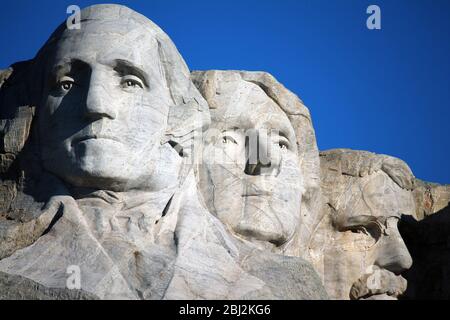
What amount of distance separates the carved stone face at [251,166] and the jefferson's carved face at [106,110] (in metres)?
0.94

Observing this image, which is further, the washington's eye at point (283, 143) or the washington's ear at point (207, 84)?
the washington's eye at point (283, 143)

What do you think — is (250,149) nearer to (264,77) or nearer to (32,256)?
(264,77)

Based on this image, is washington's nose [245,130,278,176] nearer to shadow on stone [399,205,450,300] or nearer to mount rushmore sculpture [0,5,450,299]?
Result: mount rushmore sculpture [0,5,450,299]

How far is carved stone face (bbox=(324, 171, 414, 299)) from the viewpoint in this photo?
17.3 meters

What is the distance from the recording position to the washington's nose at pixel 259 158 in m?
16.6

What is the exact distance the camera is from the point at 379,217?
58.3 ft

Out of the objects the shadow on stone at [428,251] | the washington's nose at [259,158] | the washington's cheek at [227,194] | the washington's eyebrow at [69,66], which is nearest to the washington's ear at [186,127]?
the washington's cheek at [227,194]

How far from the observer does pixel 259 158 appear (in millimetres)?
16594

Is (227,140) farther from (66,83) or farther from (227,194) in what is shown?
(66,83)

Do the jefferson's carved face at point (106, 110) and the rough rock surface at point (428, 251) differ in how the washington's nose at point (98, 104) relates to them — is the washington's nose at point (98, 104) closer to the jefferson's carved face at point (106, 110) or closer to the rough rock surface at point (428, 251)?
the jefferson's carved face at point (106, 110)

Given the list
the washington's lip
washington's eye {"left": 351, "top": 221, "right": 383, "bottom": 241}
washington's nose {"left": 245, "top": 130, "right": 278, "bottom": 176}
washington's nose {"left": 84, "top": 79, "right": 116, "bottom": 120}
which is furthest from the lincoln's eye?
washington's eye {"left": 351, "top": 221, "right": 383, "bottom": 241}

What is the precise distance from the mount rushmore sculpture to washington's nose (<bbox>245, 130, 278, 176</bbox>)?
15 millimetres

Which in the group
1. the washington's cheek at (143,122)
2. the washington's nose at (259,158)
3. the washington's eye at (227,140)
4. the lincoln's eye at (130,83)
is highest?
the lincoln's eye at (130,83)

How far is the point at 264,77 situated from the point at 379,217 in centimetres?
216
